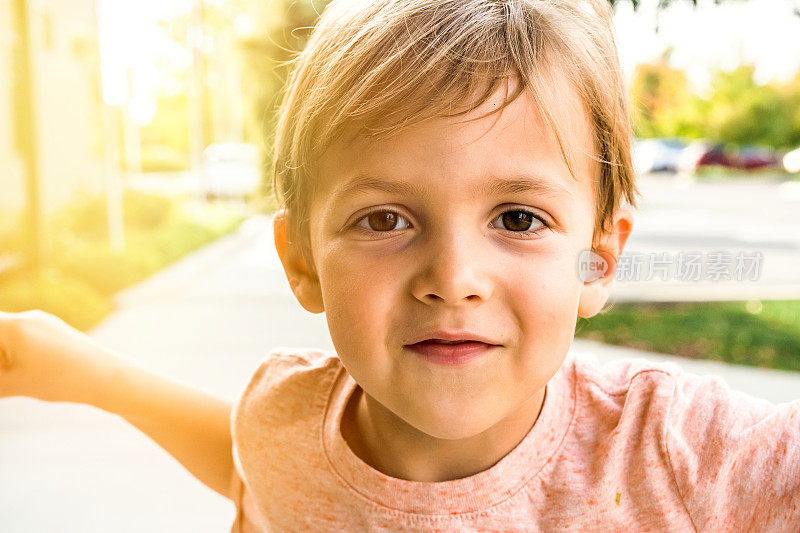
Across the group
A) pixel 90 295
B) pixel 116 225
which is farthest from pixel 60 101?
pixel 90 295

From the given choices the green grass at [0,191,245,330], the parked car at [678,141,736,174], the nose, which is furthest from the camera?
the parked car at [678,141,736,174]

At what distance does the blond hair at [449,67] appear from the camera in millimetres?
795

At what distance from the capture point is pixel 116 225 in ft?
18.9

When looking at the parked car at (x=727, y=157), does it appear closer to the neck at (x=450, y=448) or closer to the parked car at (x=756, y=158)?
the parked car at (x=756, y=158)

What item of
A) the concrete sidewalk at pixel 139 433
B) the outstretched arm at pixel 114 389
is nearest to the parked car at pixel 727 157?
the concrete sidewalk at pixel 139 433

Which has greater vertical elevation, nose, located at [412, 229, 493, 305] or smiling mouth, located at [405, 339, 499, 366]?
nose, located at [412, 229, 493, 305]

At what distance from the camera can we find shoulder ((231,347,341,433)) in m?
1.02

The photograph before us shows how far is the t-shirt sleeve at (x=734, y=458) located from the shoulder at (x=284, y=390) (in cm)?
42

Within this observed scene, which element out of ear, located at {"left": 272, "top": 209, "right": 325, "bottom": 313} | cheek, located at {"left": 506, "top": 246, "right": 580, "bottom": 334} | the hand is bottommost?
the hand

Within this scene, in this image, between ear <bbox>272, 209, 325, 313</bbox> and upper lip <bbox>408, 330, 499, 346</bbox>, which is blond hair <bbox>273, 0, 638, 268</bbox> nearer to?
ear <bbox>272, 209, 325, 313</bbox>

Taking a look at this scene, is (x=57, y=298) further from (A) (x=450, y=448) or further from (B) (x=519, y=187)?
(B) (x=519, y=187)

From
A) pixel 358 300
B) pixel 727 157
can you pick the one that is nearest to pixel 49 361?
pixel 358 300

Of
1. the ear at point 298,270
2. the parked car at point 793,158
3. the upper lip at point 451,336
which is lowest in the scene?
the parked car at point 793,158

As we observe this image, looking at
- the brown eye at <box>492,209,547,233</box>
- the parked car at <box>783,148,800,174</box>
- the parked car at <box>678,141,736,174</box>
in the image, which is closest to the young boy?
the brown eye at <box>492,209,547,233</box>
